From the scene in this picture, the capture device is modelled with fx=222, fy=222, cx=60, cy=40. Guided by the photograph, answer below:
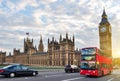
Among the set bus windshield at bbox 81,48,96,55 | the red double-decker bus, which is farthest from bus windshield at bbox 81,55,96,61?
bus windshield at bbox 81,48,96,55

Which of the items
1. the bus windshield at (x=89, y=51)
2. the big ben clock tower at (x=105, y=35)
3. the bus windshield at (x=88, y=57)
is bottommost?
the bus windshield at (x=88, y=57)

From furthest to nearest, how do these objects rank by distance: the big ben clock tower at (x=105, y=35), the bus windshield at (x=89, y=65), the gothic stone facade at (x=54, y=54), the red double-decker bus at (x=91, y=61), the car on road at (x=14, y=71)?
the big ben clock tower at (x=105, y=35) → the gothic stone facade at (x=54, y=54) → the bus windshield at (x=89, y=65) → the red double-decker bus at (x=91, y=61) → the car on road at (x=14, y=71)

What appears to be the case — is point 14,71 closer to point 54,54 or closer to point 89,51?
point 89,51

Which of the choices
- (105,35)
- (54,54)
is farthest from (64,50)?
(105,35)

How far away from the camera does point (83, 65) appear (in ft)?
85.4

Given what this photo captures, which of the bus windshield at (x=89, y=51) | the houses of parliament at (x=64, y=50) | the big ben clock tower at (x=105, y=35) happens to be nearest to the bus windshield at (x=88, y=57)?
the bus windshield at (x=89, y=51)

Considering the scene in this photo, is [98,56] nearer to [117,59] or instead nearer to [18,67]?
[18,67]

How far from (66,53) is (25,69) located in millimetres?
91004

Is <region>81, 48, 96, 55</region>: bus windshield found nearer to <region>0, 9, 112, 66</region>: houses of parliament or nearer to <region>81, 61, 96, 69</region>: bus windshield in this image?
<region>81, 61, 96, 69</region>: bus windshield

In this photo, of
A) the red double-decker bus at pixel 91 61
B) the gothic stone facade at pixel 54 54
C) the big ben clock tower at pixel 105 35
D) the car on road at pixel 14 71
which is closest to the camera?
the car on road at pixel 14 71

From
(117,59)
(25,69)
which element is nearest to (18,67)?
(25,69)

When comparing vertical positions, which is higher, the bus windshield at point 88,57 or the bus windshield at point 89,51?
the bus windshield at point 89,51

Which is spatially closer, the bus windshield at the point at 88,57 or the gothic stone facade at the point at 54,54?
the bus windshield at the point at 88,57

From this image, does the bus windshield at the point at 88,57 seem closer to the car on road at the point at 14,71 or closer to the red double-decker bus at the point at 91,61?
the red double-decker bus at the point at 91,61
